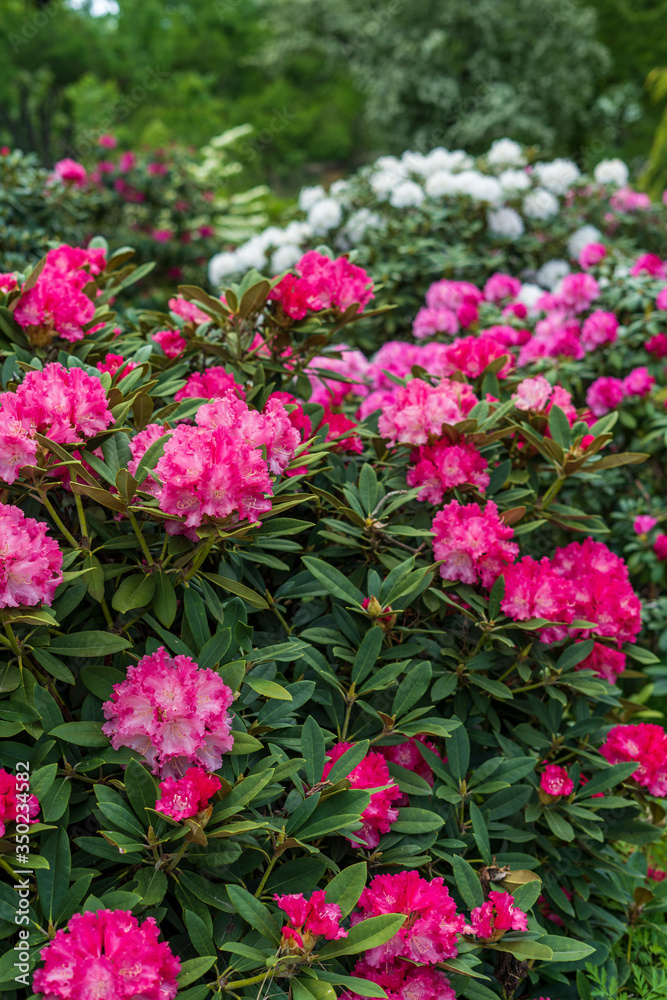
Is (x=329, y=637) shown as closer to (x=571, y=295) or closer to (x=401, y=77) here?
(x=571, y=295)

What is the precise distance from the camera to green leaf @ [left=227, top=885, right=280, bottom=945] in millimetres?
931

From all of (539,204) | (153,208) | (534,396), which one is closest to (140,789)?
(534,396)

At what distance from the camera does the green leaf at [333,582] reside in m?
1.26

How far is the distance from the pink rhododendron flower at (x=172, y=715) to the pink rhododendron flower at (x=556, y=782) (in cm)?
69

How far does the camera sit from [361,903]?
107 centimetres

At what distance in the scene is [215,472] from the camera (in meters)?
Result: 0.95

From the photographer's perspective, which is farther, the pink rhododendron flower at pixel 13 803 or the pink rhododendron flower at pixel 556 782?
the pink rhododendron flower at pixel 556 782

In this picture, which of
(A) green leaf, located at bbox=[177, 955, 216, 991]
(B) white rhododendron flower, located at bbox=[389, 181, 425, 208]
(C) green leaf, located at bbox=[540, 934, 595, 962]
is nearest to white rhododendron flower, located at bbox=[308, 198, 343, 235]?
(B) white rhododendron flower, located at bbox=[389, 181, 425, 208]

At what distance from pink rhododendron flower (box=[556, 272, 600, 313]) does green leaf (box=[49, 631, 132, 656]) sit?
2.45 m

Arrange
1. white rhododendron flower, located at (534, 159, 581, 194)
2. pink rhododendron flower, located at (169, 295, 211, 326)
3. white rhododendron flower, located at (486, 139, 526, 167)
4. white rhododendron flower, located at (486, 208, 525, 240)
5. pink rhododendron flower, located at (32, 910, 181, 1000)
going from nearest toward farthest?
pink rhododendron flower, located at (32, 910, 181, 1000), pink rhododendron flower, located at (169, 295, 211, 326), white rhododendron flower, located at (486, 208, 525, 240), white rhododendron flower, located at (534, 159, 581, 194), white rhododendron flower, located at (486, 139, 526, 167)

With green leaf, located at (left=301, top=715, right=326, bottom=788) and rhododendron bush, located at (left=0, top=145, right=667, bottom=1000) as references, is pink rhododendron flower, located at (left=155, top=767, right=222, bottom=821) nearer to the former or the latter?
rhododendron bush, located at (left=0, top=145, right=667, bottom=1000)

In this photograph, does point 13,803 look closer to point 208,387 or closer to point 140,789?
point 140,789

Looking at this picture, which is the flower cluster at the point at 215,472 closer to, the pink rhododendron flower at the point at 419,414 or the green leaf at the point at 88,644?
A: the green leaf at the point at 88,644

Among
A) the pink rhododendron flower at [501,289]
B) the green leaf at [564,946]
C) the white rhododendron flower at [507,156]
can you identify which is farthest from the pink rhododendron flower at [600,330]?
the green leaf at [564,946]
